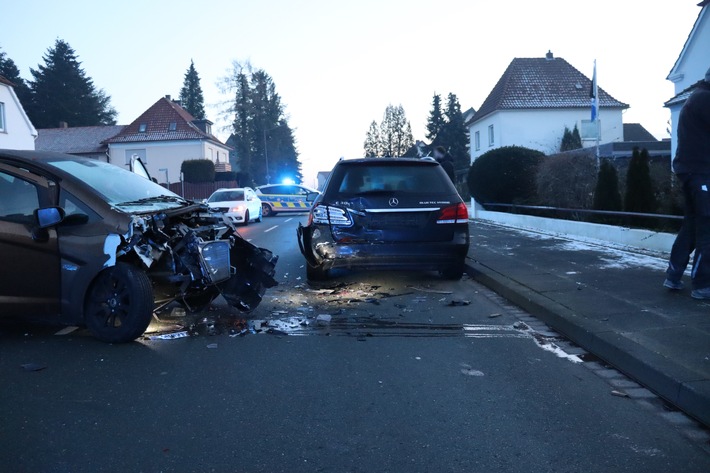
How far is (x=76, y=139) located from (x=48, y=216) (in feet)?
196

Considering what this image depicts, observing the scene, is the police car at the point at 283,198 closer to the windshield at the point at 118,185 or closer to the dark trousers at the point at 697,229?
the windshield at the point at 118,185

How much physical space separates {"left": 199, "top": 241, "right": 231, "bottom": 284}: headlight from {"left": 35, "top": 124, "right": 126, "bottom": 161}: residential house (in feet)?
180

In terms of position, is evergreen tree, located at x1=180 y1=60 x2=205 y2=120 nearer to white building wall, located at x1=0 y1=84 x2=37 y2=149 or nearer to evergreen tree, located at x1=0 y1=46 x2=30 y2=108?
evergreen tree, located at x1=0 y1=46 x2=30 y2=108

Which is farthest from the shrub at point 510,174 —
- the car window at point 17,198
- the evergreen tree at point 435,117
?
the evergreen tree at point 435,117

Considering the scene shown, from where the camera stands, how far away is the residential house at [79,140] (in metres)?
57.2

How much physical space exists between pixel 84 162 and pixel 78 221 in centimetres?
110

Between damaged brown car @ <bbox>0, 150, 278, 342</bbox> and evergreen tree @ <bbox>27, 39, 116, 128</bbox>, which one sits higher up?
evergreen tree @ <bbox>27, 39, 116, 128</bbox>

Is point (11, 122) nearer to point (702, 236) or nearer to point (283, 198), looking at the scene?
point (283, 198)

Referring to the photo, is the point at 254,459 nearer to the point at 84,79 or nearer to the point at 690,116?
the point at 690,116

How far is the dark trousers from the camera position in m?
5.95

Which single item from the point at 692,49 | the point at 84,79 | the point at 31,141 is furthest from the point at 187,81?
the point at 692,49

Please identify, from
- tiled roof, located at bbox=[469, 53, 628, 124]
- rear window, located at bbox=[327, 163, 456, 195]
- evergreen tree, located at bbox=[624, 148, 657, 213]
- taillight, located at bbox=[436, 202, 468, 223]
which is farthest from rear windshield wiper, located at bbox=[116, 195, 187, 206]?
tiled roof, located at bbox=[469, 53, 628, 124]

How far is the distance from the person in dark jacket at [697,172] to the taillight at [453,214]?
8.10ft

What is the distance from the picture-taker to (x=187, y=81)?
339 ft
